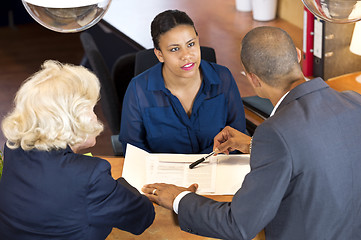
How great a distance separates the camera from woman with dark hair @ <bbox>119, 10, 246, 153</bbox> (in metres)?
2.51

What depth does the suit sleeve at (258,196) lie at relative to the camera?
1522mm

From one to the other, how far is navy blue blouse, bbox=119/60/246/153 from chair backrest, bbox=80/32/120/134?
557 mm

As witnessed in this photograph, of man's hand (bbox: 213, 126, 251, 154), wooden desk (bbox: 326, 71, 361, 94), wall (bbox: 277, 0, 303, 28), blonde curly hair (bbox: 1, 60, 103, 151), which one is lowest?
wooden desk (bbox: 326, 71, 361, 94)

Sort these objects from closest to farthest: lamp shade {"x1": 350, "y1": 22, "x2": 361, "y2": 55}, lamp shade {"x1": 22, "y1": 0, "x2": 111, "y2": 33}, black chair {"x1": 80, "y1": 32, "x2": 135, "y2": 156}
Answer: lamp shade {"x1": 22, "y1": 0, "x2": 111, "y2": 33} → lamp shade {"x1": 350, "y1": 22, "x2": 361, "y2": 55} → black chair {"x1": 80, "y1": 32, "x2": 135, "y2": 156}

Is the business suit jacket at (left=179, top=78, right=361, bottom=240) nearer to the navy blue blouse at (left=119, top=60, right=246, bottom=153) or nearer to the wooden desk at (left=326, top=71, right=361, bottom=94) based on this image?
the navy blue blouse at (left=119, top=60, right=246, bottom=153)

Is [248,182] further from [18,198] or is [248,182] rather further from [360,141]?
[18,198]

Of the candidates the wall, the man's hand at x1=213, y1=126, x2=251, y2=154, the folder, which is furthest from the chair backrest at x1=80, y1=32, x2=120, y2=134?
the wall

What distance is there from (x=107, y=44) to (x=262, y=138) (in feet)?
11.3

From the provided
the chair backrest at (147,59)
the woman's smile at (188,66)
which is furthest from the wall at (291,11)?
the woman's smile at (188,66)

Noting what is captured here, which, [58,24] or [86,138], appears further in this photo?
Answer: [86,138]

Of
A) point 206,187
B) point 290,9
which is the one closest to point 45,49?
point 290,9

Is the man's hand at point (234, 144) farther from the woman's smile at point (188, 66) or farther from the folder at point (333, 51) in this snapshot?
the folder at point (333, 51)

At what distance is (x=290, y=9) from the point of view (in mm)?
3752

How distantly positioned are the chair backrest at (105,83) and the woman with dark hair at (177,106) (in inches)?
22.5
